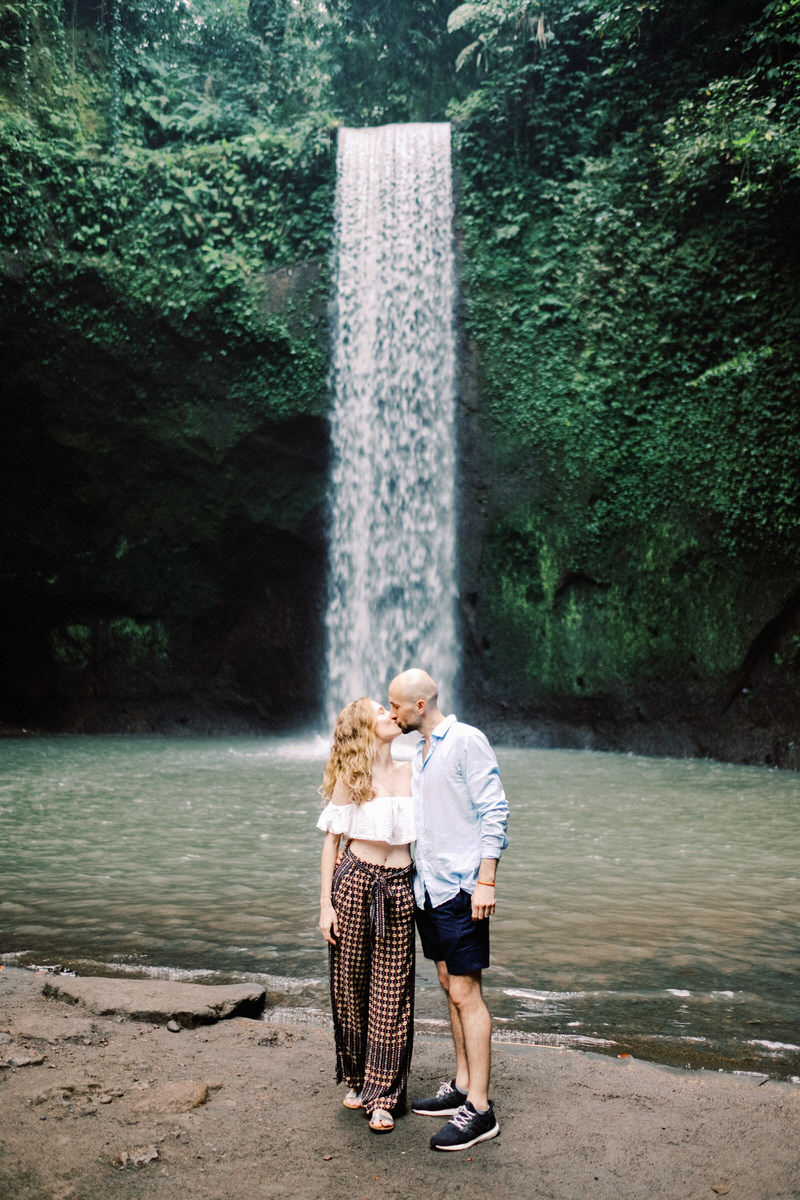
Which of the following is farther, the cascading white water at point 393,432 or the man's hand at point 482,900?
the cascading white water at point 393,432

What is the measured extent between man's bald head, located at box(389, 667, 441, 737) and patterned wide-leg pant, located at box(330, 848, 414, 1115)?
47cm

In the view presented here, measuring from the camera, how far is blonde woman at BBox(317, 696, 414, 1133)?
115 inches

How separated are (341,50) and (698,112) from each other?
877cm

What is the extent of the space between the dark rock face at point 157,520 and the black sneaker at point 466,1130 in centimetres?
1364

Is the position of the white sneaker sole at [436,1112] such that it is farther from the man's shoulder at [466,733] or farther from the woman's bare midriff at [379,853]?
the man's shoulder at [466,733]

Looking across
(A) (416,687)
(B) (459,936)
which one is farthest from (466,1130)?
(A) (416,687)

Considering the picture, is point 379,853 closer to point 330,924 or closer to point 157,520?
point 330,924

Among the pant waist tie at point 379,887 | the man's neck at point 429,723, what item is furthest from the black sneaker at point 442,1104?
the man's neck at point 429,723

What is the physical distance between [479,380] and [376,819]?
1319 cm

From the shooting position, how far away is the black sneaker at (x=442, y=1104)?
2869mm

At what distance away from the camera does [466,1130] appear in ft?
8.70

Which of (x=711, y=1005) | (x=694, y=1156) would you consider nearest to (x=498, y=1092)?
(x=694, y=1156)

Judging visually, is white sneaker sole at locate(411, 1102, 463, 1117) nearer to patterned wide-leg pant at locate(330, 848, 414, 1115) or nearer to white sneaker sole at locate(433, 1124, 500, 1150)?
patterned wide-leg pant at locate(330, 848, 414, 1115)

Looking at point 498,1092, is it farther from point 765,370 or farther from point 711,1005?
point 765,370
